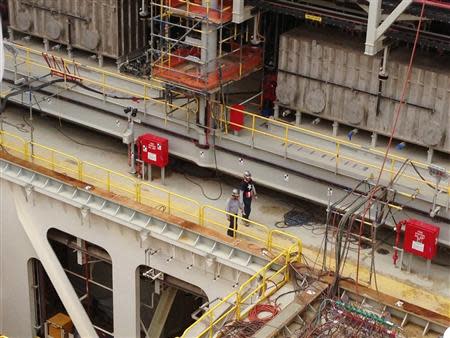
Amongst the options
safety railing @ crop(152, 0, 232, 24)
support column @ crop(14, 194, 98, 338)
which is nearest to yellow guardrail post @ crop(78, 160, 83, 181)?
support column @ crop(14, 194, 98, 338)

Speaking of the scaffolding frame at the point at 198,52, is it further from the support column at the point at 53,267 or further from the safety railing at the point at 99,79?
the support column at the point at 53,267

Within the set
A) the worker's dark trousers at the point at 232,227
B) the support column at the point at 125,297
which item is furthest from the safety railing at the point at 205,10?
the support column at the point at 125,297

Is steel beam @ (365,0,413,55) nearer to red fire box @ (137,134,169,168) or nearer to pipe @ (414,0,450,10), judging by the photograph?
pipe @ (414,0,450,10)

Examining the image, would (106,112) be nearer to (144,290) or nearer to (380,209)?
(144,290)

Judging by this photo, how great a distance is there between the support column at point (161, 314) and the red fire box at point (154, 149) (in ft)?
10.4

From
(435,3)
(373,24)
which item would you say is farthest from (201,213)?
(435,3)

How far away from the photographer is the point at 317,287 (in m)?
19.3

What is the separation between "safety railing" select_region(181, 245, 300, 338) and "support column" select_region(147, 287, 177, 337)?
3.44 meters

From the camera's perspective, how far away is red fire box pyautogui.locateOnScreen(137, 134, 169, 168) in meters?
22.9

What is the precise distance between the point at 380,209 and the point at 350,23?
160 inches

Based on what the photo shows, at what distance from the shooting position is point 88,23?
26.1 metres

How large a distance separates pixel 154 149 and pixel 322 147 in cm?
397

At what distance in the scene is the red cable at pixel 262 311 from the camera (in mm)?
18578

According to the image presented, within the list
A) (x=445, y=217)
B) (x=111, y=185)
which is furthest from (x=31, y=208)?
(x=445, y=217)
